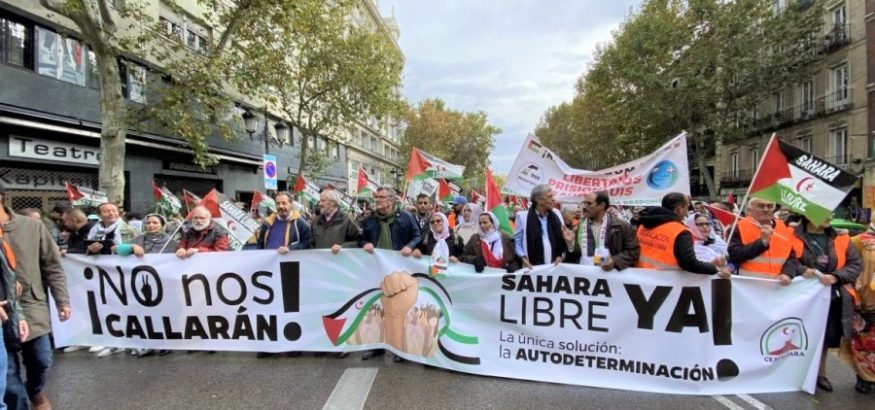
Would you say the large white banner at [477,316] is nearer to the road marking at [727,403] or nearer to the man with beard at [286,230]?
the road marking at [727,403]

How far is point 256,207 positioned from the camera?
11.2 metres

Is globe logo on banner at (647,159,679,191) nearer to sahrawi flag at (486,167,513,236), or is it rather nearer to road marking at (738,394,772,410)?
sahrawi flag at (486,167,513,236)

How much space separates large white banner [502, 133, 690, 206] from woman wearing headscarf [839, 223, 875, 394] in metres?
1.55

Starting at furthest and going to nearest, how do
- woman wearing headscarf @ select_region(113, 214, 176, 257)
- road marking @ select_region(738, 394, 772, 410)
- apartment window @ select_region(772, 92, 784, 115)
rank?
apartment window @ select_region(772, 92, 784, 115)
woman wearing headscarf @ select_region(113, 214, 176, 257)
road marking @ select_region(738, 394, 772, 410)

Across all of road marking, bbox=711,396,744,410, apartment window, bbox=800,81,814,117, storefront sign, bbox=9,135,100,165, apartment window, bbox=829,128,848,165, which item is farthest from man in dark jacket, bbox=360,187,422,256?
apartment window, bbox=800,81,814,117

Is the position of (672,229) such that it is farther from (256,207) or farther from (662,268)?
(256,207)

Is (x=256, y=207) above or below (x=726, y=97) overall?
below

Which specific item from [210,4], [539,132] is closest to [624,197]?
[210,4]

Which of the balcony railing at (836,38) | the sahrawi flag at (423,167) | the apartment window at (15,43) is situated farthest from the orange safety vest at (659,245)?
the balcony railing at (836,38)

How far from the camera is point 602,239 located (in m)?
4.73

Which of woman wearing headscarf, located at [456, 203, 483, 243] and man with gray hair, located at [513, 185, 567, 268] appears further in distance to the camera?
woman wearing headscarf, located at [456, 203, 483, 243]

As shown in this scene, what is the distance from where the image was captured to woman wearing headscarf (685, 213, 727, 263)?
5.30 meters

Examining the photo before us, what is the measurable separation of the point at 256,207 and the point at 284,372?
727cm

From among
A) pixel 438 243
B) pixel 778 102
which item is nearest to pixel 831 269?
pixel 438 243
